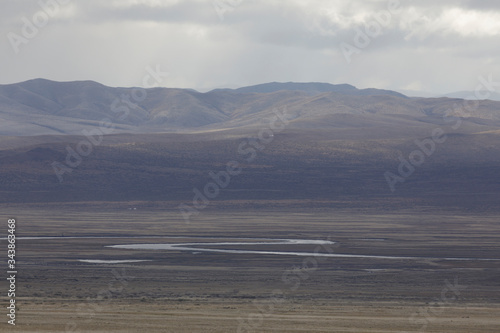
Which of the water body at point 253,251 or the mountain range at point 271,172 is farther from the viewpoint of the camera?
the mountain range at point 271,172

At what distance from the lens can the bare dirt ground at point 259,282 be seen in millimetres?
29812

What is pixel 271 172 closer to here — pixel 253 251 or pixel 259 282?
pixel 253 251

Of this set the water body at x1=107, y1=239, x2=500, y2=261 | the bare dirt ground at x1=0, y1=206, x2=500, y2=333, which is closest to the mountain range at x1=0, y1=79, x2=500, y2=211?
the bare dirt ground at x1=0, y1=206, x2=500, y2=333

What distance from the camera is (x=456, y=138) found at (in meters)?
153

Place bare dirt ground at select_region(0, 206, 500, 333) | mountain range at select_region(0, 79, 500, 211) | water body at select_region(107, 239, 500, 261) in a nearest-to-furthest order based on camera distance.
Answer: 1. bare dirt ground at select_region(0, 206, 500, 333)
2. water body at select_region(107, 239, 500, 261)
3. mountain range at select_region(0, 79, 500, 211)

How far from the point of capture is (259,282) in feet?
140

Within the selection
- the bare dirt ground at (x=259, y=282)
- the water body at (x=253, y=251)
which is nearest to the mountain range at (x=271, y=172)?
the bare dirt ground at (x=259, y=282)

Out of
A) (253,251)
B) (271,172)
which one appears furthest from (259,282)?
(271,172)

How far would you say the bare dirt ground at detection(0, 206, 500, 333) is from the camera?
97.8ft

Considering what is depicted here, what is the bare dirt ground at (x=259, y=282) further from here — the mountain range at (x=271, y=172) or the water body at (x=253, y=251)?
the mountain range at (x=271, y=172)

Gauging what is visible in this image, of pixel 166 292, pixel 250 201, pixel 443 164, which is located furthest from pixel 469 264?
pixel 443 164

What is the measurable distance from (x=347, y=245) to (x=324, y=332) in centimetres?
3380

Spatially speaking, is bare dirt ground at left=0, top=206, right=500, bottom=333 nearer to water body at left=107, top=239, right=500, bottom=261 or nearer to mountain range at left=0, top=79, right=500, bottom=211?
water body at left=107, top=239, right=500, bottom=261

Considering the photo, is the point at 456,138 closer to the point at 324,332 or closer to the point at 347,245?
the point at 347,245
